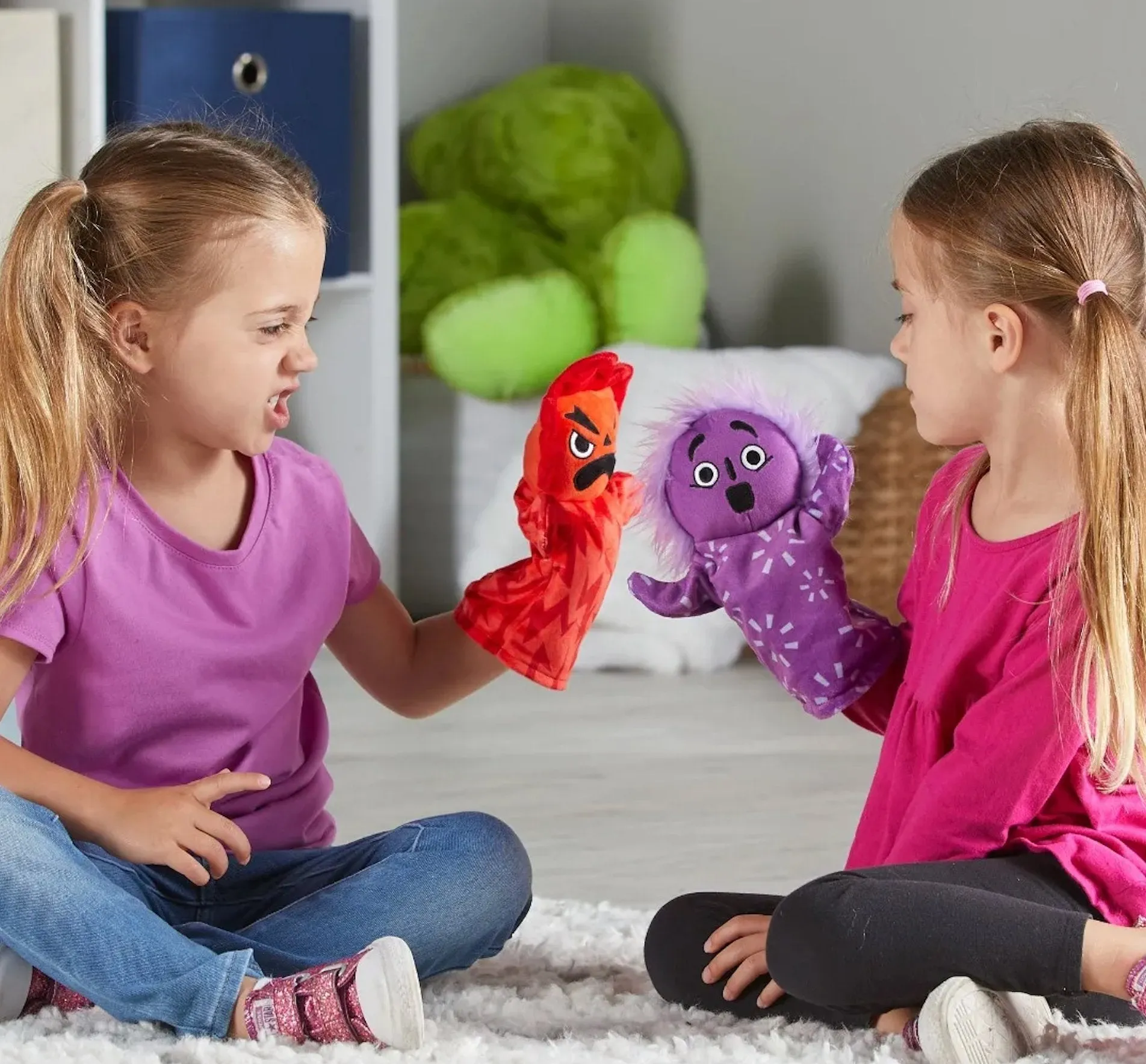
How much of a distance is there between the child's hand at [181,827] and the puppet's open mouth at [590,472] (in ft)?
0.84

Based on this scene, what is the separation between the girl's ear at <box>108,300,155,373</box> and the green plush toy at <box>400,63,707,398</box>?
125cm

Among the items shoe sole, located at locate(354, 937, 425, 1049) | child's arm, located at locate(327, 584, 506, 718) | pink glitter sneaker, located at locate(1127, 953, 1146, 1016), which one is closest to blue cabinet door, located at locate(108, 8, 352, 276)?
child's arm, located at locate(327, 584, 506, 718)

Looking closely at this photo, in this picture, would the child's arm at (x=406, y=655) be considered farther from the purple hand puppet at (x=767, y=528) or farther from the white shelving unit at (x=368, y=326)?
the white shelving unit at (x=368, y=326)

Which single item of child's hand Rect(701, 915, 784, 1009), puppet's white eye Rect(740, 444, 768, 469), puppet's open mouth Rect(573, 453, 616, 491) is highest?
puppet's white eye Rect(740, 444, 768, 469)

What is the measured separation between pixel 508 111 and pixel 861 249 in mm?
569

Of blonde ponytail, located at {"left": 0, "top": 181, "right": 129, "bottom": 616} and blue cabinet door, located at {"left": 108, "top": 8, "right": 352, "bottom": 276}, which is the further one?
blue cabinet door, located at {"left": 108, "top": 8, "right": 352, "bottom": 276}

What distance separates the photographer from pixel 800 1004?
974 millimetres

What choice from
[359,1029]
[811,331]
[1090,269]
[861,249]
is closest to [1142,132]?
[861,249]

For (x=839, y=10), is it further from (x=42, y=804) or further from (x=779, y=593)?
(x=42, y=804)

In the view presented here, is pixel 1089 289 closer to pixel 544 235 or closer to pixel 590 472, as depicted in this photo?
pixel 590 472

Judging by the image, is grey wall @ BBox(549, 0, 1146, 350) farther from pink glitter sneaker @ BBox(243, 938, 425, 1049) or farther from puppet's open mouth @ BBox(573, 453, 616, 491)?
pink glitter sneaker @ BBox(243, 938, 425, 1049)

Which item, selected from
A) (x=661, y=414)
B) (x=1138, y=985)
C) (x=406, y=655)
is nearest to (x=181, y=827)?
(x=406, y=655)

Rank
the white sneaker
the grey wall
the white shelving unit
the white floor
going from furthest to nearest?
the white shelving unit < the grey wall < the white floor < the white sneaker

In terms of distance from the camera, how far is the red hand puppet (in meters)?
1.06
